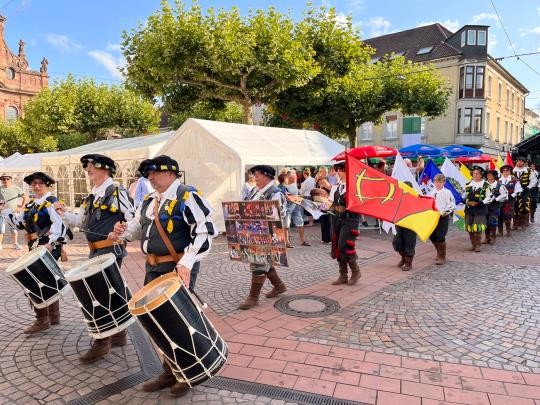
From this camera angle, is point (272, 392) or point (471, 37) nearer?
point (272, 392)

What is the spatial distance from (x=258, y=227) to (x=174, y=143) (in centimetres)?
726

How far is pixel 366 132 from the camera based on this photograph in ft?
123

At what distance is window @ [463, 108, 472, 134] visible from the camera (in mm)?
34000

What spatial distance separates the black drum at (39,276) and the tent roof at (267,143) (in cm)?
631

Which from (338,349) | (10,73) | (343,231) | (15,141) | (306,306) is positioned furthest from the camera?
(10,73)

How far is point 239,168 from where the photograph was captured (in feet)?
33.3

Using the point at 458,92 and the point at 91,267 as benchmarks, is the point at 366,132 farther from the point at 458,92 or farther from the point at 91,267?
the point at 91,267

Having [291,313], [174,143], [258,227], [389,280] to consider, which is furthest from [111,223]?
[174,143]

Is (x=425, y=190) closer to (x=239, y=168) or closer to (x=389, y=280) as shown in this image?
(x=389, y=280)

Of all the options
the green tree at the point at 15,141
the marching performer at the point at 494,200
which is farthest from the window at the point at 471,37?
the green tree at the point at 15,141

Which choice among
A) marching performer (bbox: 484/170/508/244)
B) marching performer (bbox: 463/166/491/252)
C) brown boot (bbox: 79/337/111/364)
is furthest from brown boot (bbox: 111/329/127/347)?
marching performer (bbox: 484/170/508/244)

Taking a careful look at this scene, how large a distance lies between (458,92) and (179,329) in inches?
1440

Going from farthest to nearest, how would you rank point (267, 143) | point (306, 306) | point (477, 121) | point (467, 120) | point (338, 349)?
1. point (477, 121)
2. point (467, 120)
3. point (267, 143)
4. point (306, 306)
5. point (338, 349)

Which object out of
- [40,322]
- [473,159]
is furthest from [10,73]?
[40,322]
